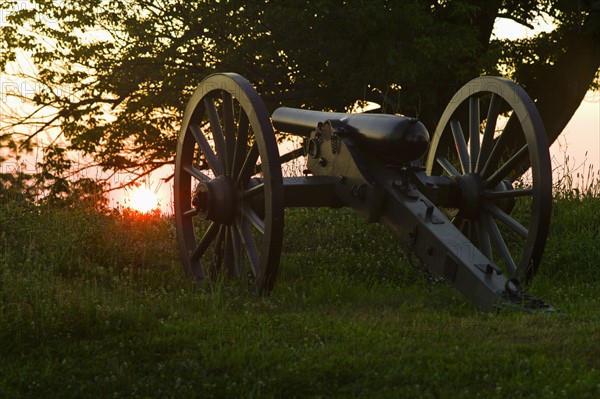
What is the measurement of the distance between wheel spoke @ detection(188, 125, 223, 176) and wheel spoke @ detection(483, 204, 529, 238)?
7.72ft

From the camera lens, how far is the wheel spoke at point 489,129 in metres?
7.46

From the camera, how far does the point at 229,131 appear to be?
23.5 feet

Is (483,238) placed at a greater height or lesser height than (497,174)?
lesser

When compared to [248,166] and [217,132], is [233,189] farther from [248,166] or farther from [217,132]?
[217,132]

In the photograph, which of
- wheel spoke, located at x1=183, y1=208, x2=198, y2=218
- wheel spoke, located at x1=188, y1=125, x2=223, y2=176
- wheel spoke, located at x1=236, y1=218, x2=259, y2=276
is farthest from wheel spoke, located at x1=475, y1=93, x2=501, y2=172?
wheel spoke, located at x1=183, y1=208, x2=198, y2=218

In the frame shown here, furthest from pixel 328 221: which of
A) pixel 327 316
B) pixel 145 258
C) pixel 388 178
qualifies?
pixel 327 316

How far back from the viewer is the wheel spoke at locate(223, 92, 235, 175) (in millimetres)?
7090

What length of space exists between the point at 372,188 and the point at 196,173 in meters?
1.79

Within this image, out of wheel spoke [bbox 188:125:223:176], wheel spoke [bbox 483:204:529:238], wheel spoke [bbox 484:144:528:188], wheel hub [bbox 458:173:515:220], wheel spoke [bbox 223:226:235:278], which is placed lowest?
wheel spoke [bbox 223:226:235:278]

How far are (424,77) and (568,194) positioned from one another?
5.03 meters

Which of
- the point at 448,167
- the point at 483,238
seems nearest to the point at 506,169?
the point at 483,238

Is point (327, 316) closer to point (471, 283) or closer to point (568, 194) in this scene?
point (471, 283)

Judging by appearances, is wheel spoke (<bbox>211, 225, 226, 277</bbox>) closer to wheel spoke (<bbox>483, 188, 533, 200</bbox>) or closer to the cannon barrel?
the cannon barrel

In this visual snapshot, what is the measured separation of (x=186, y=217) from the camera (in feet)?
26.2
